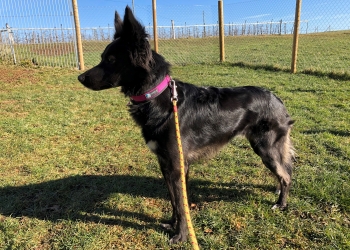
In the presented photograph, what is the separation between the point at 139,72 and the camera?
254 cm

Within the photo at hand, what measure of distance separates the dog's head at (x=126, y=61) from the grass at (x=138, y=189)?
156cm

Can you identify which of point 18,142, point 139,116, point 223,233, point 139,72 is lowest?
point 223,233

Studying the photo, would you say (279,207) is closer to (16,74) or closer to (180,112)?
(180,112)

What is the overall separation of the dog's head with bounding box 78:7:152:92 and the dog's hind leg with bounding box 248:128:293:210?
1565mm

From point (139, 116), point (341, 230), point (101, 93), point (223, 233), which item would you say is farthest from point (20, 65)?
point (341, 230)

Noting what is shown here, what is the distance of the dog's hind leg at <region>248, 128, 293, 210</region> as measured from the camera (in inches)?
122

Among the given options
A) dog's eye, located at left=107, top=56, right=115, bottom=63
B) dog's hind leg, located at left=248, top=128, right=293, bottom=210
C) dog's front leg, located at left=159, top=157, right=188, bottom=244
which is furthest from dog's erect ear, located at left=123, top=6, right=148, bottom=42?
dog's hind leg, located at left=248, top=128, right=293, bottom=210

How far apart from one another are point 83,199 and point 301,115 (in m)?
4.81

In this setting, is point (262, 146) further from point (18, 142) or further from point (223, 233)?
point (18, 142)

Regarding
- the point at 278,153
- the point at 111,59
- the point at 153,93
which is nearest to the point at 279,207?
the point at 278,153

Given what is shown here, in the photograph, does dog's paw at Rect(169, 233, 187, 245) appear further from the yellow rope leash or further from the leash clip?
the leash clip

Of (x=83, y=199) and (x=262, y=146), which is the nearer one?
(x=262, y=146)

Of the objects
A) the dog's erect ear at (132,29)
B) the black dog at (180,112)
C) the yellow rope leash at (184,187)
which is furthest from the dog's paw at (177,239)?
the dog's erect ear at (132,29)

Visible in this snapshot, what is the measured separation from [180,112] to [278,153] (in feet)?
4.38
